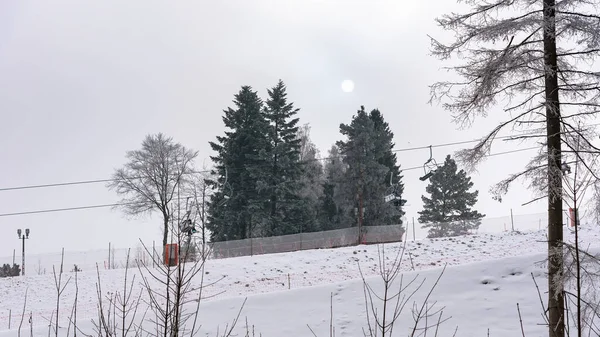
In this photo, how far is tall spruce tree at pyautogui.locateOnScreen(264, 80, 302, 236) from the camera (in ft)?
137

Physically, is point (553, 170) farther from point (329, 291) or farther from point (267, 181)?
point (267, 181)

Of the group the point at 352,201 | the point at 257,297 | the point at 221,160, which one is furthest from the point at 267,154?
the point at 257,297

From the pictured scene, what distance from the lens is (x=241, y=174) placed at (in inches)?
1699

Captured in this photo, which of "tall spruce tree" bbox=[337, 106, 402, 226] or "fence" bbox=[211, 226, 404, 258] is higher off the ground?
"tall spruce tree" bbox=[337, 106, 402, 226]

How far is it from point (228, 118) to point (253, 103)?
261 cm

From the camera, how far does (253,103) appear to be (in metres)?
46.1

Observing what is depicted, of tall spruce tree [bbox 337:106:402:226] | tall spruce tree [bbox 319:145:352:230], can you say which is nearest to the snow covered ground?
tall spruce tree [bbox 337:106:402:226]

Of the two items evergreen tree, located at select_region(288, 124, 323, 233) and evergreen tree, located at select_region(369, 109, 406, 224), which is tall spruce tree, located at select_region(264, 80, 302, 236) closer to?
evergreen tree, located at select_region(288, 124, 323, 233)

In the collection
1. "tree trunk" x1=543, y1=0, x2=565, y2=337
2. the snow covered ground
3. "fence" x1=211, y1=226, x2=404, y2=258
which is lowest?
the snow covered ground

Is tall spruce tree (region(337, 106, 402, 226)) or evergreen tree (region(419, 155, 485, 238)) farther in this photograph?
evergreen tree (region(419, 155, 485, 238))

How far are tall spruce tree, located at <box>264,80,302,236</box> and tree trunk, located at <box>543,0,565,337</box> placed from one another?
101ft

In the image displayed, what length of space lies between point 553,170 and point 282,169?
33.5 m

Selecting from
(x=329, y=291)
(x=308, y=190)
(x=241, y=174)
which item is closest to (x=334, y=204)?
(x=308, y=190)

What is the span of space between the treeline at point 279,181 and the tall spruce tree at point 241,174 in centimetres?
7
